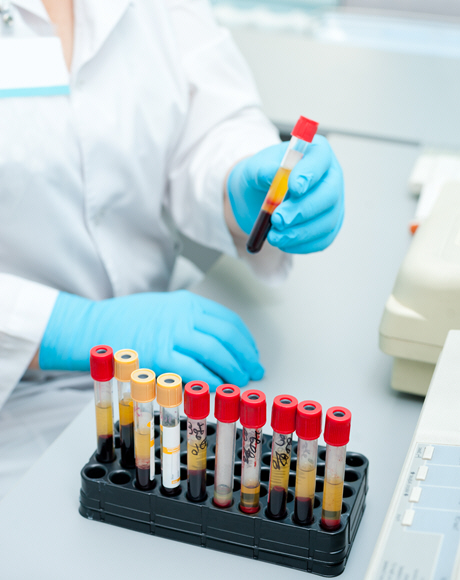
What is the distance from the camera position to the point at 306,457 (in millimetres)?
573

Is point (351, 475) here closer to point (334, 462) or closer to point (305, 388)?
point (334, 462)

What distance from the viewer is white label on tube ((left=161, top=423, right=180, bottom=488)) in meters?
0.60

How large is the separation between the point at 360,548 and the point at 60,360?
0.51m

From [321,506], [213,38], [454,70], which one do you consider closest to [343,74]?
[454,70]

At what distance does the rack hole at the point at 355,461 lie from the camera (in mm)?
661

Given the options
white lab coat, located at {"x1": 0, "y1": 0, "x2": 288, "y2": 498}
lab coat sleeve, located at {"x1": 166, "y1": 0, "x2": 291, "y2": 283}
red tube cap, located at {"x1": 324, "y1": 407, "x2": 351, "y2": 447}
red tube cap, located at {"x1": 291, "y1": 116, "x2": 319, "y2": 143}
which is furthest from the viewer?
lab coat sleeve, located at {"x1": 166, "y1": 0, "x2": 291, "y2": 283}

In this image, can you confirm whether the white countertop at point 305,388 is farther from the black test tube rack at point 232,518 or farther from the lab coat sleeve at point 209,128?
the lab coat sleeve at point 209,128

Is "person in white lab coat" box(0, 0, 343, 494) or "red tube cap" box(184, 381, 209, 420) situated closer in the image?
"red tube cap" box(184, 381, 209, 420)

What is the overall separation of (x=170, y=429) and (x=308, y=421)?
5.3 inches

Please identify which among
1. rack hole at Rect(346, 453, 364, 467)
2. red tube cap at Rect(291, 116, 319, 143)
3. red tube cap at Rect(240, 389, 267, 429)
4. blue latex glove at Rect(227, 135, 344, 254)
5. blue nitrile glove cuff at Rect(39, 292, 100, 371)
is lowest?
blue nitrile glove cuff at Rect(39, 292, 100, 371)

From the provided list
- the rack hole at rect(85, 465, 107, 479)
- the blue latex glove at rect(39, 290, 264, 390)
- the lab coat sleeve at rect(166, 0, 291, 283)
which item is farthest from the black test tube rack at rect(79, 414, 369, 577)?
the lab coat sleeve at rect(166, 0, 291, 283)

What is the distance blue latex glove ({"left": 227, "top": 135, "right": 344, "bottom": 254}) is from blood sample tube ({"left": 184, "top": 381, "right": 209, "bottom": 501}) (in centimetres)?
32

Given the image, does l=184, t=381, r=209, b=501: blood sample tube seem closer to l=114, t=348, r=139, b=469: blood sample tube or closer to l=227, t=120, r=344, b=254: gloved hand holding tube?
l=114, t=348, r=139, b=469: blood sample tube

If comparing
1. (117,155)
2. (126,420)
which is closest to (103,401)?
(126,420)
